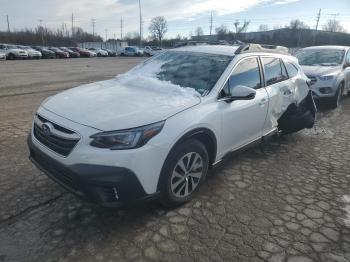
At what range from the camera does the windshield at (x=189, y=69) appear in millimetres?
3854

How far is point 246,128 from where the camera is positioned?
4203mm

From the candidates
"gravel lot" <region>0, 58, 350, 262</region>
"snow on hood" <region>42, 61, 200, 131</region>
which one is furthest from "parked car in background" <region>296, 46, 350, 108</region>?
"snow on hood" <region>42, 61, 200, 131</region>

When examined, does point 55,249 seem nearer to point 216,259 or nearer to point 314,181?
point 216,259

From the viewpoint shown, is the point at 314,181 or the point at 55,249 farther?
the point at 314,181

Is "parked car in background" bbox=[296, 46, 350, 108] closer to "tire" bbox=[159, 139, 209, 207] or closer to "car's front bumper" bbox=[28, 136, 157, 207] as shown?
"tire" bbox=[159, 139, 209, 207]

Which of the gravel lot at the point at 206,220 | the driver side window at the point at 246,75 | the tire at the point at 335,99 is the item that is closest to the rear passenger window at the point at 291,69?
the driver side window at the point at 246,75

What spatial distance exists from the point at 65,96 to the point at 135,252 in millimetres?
1903

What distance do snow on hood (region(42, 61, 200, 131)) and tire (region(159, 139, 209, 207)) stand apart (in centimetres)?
40

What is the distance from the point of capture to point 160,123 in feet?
9.76

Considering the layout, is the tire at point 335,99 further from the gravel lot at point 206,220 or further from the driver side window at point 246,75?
the driver side window at point 246,75

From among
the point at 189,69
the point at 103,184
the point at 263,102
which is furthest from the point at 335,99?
the point at 103,184

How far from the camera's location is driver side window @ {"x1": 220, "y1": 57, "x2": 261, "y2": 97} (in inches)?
153

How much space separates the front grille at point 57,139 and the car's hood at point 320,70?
7.44 m

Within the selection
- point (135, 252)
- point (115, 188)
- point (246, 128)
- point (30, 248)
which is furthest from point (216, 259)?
point (246, 128)
